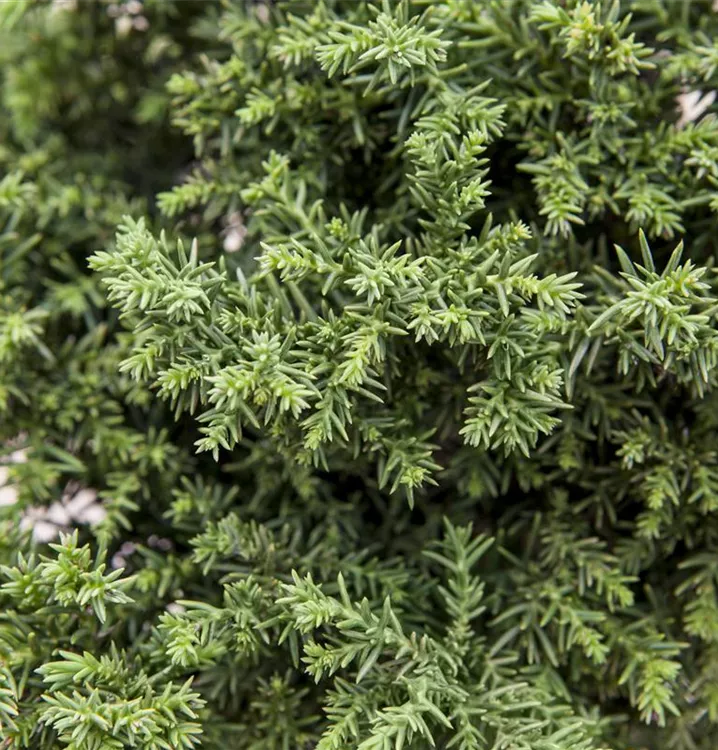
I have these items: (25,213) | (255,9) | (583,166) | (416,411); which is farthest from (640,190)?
(25,213)

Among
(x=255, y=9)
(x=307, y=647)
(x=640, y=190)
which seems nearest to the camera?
(x=307, y=647)

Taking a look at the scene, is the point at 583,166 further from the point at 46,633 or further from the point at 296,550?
the point at 46,633

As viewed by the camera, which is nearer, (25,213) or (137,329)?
(137,329)

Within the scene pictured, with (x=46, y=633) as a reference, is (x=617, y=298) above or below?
above

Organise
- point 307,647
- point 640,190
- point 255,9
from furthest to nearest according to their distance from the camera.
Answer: point 255,9 → point 640,190 → point 307,647

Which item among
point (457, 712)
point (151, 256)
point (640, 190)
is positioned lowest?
point (457, 712)

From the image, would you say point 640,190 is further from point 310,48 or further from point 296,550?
point 296,550

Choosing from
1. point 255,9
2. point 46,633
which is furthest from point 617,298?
point 46,633
